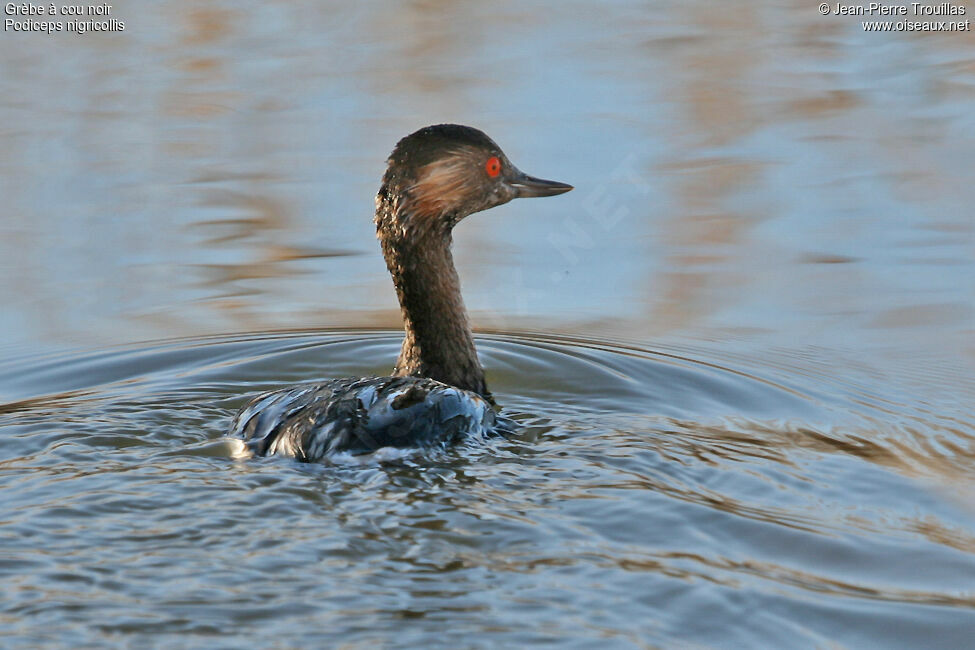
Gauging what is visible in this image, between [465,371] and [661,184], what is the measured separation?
2.91m

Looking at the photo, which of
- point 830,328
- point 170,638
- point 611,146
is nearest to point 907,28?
point 611,146

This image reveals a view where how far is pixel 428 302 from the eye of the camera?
21.2 ft

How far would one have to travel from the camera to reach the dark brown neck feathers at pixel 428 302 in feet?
21.1

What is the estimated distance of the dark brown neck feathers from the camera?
6441 mm

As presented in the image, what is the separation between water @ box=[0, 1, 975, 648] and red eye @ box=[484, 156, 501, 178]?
3.23ft
